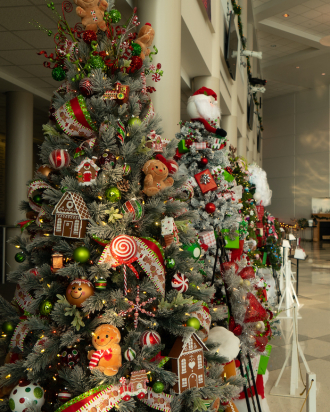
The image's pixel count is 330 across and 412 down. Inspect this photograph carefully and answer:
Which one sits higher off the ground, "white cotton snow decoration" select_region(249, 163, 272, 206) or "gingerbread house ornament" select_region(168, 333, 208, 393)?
"white cotton snow decoration" select_region(249, 163, 272, 206)

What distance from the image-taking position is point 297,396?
2654 mm

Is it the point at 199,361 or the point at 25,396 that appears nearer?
the point at 25,396

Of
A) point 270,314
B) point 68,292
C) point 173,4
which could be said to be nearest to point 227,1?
point 173,4

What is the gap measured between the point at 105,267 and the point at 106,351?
0.30m

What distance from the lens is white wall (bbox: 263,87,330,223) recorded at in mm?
18219

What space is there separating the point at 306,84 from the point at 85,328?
19039mm

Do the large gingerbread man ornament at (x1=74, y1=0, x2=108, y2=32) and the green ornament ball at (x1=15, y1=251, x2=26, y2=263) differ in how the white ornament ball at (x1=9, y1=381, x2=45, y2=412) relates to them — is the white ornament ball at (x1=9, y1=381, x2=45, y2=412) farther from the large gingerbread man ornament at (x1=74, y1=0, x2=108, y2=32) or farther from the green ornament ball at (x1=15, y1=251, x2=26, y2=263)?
the large gingerbread man ornament at (x1=74, y1=0, x2=108, y2=32)

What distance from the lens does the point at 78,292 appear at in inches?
53.2

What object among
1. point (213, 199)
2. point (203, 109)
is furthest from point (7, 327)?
point (203, 109)

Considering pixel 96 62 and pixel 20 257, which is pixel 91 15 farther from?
pixel 20 257

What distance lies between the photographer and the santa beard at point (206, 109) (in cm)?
279

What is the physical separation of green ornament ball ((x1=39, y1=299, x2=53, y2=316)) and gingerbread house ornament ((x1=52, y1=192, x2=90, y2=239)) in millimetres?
262

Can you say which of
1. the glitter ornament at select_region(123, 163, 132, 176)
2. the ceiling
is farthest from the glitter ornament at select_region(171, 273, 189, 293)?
the ceiling

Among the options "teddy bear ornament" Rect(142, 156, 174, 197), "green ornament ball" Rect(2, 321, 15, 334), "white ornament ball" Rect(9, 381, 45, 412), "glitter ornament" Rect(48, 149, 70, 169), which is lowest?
"white ornament ball" Rect(9, 381, 45, 412)
